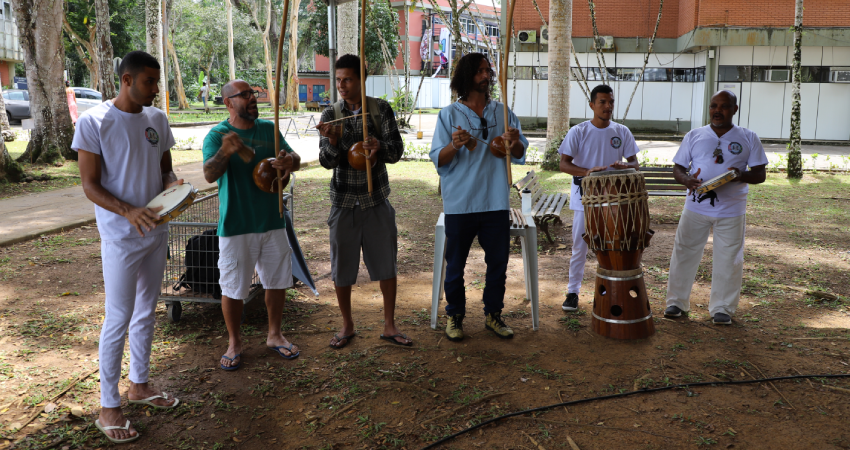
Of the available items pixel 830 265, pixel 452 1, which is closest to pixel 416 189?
pixel 452 1

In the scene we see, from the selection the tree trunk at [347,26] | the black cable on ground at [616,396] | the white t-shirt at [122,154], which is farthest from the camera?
the tree trunk at [347,26]

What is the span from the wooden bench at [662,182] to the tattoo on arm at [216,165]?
712 centimetres

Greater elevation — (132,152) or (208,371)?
(132,152)

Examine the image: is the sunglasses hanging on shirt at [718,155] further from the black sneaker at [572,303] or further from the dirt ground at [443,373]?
the black sneaker at [572,303]

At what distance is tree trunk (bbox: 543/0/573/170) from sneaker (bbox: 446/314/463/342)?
9170 mm


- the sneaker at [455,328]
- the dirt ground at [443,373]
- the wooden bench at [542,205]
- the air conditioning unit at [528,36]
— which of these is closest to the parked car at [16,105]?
the air conditioning unit at [528,36]

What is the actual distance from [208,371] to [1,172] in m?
10.2

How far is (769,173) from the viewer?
14367 mm

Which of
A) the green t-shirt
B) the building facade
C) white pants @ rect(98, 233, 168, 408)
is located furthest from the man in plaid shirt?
the building facade

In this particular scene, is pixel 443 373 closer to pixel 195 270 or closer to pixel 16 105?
pixel 195 270

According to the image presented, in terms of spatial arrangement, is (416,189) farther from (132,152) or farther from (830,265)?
(132,152)

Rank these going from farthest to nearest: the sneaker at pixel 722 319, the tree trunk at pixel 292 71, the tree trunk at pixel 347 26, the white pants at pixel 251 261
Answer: the tree trunk at pixel 292 71 → the tree trunk at pixel 347 26 → the sneaker at pixel 722 319 → the white pants at pixel 251 261

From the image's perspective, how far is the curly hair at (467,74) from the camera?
458cm

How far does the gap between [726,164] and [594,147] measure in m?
1.05
